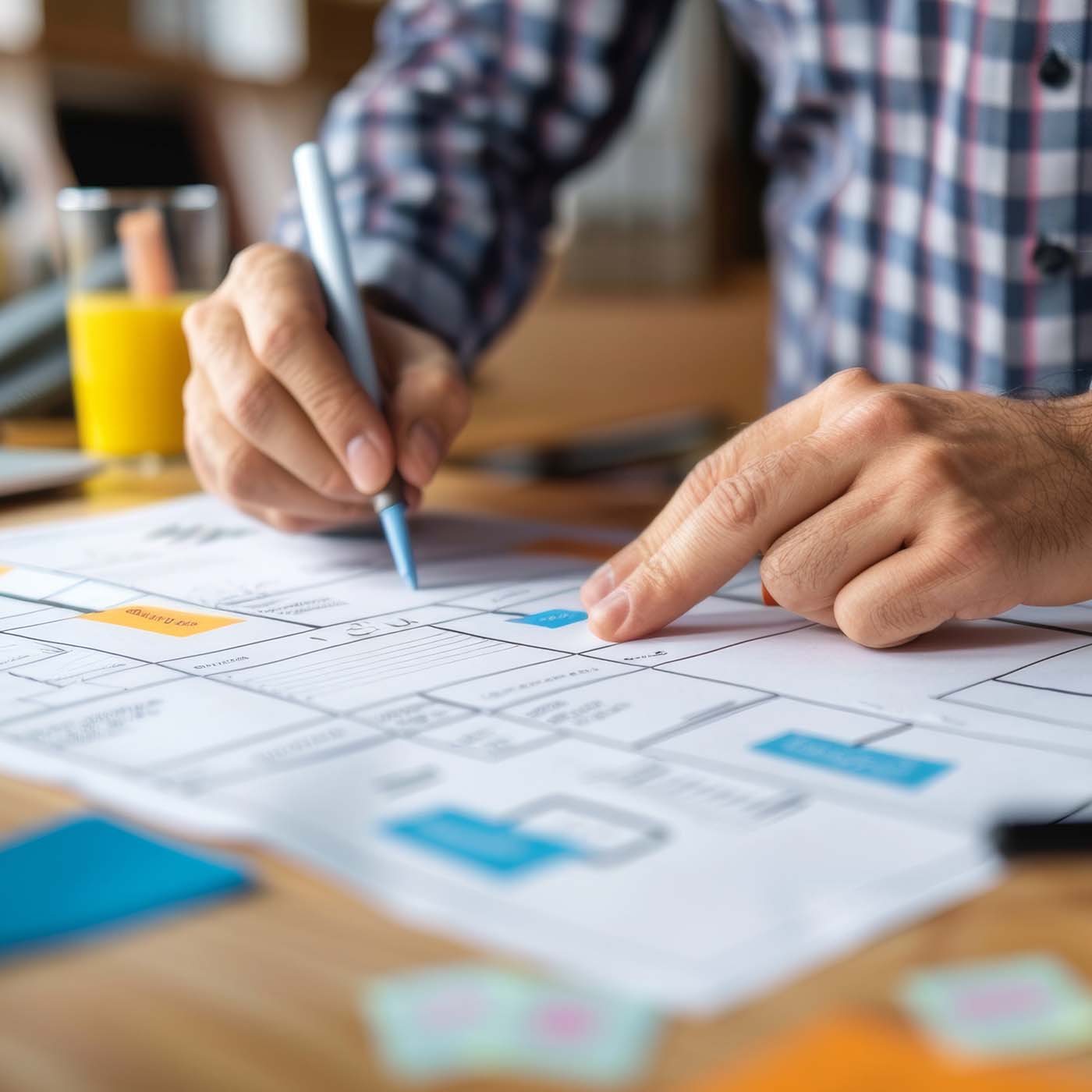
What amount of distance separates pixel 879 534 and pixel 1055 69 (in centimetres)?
50

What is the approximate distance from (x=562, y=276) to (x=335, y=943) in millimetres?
2821

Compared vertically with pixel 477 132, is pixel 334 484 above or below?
below

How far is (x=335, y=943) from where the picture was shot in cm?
28

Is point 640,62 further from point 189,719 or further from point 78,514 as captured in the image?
point 189,719

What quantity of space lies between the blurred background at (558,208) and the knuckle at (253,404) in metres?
0.49

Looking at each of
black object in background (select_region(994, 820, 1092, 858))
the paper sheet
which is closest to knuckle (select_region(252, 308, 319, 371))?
the paper sheet

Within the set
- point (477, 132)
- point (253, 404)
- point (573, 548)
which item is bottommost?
point (573, 548)

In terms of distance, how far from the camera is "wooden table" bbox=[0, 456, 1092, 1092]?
0.24 m

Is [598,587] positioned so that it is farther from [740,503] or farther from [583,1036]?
[583,1036]

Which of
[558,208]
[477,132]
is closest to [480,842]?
[477,132]

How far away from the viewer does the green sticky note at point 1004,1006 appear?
0.25 m

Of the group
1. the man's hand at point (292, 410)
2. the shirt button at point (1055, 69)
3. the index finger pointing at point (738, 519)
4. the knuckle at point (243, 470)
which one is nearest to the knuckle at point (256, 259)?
the man's hand at point (292, 410)

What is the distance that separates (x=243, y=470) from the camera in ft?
2.24

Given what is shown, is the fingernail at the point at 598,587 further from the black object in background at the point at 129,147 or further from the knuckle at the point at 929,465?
the black object in background at the point at 129,147
